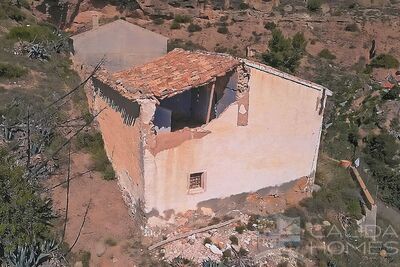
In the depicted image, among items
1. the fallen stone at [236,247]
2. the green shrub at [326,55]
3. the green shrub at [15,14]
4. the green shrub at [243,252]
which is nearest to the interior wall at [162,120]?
the fallen stone at [236,247]

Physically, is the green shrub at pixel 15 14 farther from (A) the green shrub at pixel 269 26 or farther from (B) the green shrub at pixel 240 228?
(B) the green shrub at pixel 240 228

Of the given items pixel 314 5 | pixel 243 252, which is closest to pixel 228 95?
pixel 243 252

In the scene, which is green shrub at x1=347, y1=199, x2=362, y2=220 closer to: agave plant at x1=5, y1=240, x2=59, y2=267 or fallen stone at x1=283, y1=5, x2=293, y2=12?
agave plant at x1=5, y1=240, x2=59, y2=267

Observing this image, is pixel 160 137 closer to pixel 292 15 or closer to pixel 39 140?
pixel 39 140

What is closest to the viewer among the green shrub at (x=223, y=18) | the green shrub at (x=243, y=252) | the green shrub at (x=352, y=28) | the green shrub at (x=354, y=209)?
the green shrub at (x=243, y=252)

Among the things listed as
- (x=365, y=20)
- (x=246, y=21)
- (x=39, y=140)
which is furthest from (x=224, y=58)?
(x=365, y=20)
